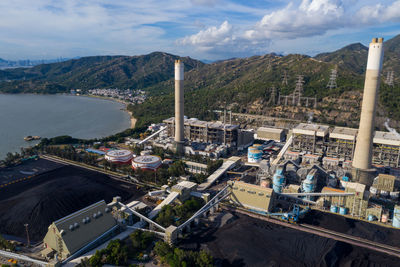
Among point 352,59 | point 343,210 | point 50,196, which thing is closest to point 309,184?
point 343,210

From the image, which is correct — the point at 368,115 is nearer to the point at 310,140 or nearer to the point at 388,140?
the point at 388,140

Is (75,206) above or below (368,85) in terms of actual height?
below

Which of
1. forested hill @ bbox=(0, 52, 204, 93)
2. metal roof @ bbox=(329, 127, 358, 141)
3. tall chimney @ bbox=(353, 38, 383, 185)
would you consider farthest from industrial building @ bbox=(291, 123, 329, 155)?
forested hill @ bbox=(0, 52, 204, 93)

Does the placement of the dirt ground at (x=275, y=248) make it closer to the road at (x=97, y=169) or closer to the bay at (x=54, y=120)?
the road at (x=97, y=169)

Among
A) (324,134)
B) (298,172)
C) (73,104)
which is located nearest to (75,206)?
(298,172)

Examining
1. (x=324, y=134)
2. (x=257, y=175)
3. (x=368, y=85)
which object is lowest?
(x=257, y=175)

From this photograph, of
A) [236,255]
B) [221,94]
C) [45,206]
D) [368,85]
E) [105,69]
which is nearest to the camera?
Answer: [236,255]

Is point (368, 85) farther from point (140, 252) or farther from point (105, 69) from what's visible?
point (105, 69)

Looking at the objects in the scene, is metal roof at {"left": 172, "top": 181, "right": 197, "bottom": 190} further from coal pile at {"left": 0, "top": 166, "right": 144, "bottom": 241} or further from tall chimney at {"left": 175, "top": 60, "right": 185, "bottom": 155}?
tall chimney at {"left": 175, "top": 60, "right": 185, "bottom": 155}
